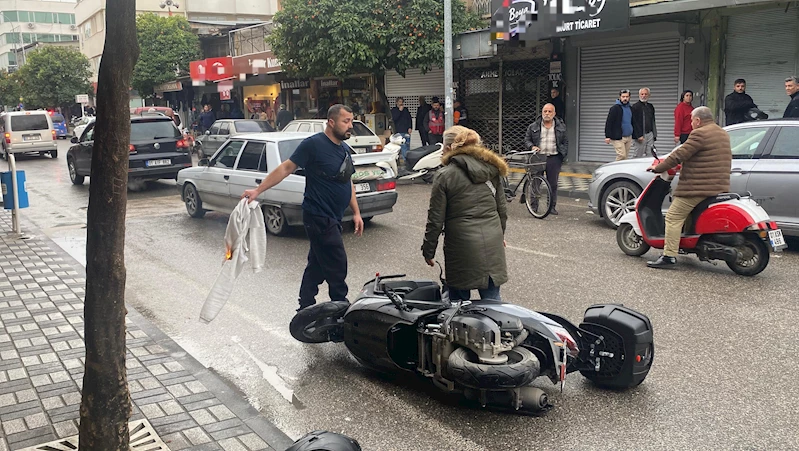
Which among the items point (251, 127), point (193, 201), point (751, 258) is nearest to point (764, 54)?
point (751, 258)

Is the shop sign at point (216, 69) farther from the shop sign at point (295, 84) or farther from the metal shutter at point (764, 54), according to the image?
the metal shutter at point (764, 54)

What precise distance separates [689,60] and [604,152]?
10.7 feet

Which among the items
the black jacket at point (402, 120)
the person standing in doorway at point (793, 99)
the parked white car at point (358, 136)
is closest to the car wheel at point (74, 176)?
the parked white car at point (358, 136)

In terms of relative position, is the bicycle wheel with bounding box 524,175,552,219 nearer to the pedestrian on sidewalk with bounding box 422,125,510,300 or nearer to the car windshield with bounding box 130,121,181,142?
the pedestrian on sidewalk with bounding box 422,125,510,300

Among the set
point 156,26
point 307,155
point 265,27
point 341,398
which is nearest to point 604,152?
point 307,155

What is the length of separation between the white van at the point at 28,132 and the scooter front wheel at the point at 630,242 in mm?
24409

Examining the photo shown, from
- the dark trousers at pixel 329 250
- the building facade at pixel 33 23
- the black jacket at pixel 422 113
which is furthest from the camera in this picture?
the building facade at pixel 33 23

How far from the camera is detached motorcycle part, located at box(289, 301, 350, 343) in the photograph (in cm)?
545

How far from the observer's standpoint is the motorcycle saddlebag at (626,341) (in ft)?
15.1

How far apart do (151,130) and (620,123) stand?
10.0 meters

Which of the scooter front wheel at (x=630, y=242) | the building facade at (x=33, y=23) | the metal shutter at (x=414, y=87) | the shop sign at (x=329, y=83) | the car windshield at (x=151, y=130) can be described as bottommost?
the scooter front wheel at (x=630, y=242)

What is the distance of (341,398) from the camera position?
15.9 feet

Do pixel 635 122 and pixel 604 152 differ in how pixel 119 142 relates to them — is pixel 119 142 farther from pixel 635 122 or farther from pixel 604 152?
pixel 604 152

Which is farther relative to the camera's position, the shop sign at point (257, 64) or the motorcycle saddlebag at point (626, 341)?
the shop sign at point (257, 64)
